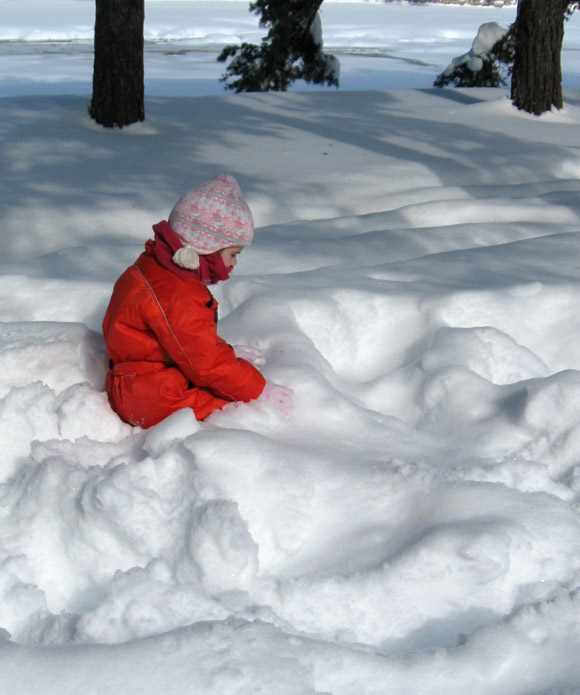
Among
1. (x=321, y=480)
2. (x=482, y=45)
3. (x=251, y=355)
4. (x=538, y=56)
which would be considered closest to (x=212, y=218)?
(x=251, y=355)

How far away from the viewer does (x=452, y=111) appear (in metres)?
7.49

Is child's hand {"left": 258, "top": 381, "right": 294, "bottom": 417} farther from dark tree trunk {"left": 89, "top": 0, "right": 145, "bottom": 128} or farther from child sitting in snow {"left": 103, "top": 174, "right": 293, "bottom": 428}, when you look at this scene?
dark tree trunk {"left": 89, "top": 0, "right": 145, "bottom": 128}

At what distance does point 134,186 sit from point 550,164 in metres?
2.83

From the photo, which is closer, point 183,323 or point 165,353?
point 183,323

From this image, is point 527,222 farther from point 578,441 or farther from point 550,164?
point 578,441

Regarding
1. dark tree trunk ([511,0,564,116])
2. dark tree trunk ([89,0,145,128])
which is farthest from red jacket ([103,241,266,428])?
dark tree trunk ([511,0,564,116])

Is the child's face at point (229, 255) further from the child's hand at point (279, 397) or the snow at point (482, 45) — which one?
the snow at point (482, 45)

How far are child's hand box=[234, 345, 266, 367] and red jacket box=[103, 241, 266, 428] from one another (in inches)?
9.0

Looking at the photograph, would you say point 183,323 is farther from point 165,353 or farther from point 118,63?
point 118,63

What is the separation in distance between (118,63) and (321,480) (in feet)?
17.3

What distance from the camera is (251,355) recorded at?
265 centimetres

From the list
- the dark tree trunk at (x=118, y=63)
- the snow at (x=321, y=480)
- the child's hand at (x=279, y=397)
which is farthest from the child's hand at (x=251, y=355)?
the dark tree trunk at (x=118, y=63)

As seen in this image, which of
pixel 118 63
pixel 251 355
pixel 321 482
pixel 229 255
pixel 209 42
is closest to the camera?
pixel 321 482

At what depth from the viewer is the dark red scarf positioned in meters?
2.33
